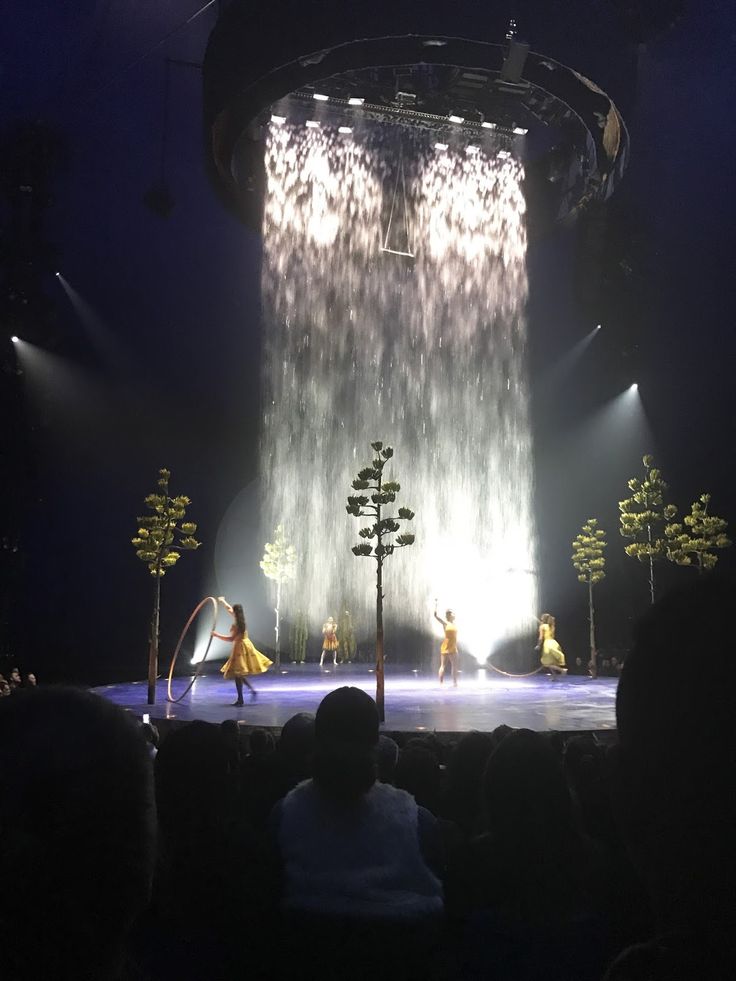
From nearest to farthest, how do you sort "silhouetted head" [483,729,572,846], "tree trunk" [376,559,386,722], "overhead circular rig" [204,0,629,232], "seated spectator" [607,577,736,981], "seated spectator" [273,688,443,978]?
"seated spectator" [607,577,736,981], "seated spectator" [273,688,443,978], "silhouetted head" [483,729,572,846], "tree trunk" [376,559,386,722], "overhead circular rig" [204,0,629,232]

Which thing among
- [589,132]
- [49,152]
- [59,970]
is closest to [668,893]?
[59,970]

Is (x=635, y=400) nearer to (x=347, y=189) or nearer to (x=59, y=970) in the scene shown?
(x=347, y=189)

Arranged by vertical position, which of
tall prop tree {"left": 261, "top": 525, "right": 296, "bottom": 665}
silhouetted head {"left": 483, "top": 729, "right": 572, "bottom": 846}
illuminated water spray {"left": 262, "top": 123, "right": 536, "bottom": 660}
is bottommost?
silhouetted head {"left": 483, "top": 729, "right": 572, "bottom": 846}

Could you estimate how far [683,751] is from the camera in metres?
1.22

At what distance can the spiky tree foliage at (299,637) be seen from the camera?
39.3 metres

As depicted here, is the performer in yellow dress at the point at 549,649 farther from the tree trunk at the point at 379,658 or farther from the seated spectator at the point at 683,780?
the seated spectator at the point at 683,780

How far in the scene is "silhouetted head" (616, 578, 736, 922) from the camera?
3.90 ft

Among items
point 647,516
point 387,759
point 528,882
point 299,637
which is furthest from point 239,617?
point 299,637

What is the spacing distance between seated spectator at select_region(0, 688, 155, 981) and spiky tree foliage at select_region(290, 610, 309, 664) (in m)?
39.0

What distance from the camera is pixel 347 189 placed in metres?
31.4

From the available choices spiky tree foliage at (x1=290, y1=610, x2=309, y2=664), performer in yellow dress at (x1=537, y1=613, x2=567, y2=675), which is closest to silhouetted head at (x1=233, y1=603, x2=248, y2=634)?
performer in yellow dress at (x1=537, y1=613, x2=567, y2=675)

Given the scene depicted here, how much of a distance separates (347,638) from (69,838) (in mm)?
37714

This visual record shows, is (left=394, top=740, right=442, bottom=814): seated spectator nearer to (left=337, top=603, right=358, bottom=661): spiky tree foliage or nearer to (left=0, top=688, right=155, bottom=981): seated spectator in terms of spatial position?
(left=0, top=688, right=155, bottom=981): seated spectator

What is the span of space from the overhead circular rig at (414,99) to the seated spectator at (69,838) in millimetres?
17556
